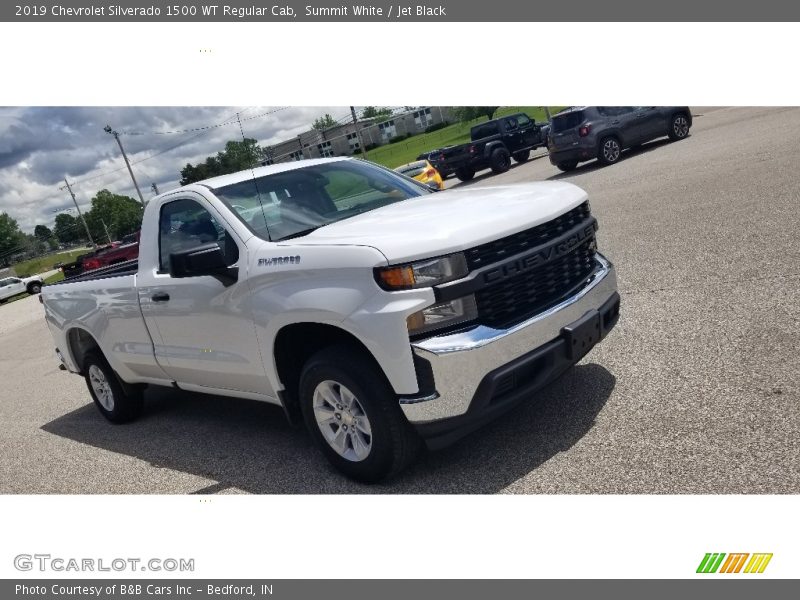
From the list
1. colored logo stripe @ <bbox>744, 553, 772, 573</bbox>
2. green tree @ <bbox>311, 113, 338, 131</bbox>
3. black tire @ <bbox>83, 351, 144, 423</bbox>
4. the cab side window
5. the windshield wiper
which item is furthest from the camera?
black tire @ <bbox>83, 351, 144, 423</bbox>

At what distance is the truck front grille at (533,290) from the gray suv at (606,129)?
43.3 ft

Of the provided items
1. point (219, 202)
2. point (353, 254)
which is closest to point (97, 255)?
point (219, 202)

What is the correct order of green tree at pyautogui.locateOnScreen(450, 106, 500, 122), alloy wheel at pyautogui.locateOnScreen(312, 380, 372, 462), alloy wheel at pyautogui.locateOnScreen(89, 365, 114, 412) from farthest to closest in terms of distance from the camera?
green tree at pyautogui.locateOnScreen(450, 106, 500, 122) < alloy wheel at pyautogui.locateOnScreen(89, 365, 114, 412) < alloy wheel at pyautogui.locateOnScreen(312, 380, 372, 462)

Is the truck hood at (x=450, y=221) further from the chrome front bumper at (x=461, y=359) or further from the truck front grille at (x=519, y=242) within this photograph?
the chrome front bumper at (x=461, y=359)

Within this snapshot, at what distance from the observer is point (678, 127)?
17.2m

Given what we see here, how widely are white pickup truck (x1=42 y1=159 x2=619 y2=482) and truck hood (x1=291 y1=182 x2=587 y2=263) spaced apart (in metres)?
0.01

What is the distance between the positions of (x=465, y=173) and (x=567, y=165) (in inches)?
291

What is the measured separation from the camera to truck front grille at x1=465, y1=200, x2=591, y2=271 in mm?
3451

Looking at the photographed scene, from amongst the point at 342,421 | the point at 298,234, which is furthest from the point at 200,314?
the point at 342,421

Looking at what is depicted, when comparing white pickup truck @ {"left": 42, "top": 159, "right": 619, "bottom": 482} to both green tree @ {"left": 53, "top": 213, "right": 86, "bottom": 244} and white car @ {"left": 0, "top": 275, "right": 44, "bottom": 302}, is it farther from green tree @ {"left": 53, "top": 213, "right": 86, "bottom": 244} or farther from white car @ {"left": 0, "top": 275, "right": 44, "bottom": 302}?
white car @ {"left": 0, "top": 275, "right": 44, "bottom": 302}

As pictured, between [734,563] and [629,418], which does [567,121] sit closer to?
[629,418]

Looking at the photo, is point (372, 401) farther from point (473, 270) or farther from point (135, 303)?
point (135, 303)

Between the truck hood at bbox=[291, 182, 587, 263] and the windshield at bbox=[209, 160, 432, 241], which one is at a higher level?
the windshield at bbox=[209, 160, 432, 241]

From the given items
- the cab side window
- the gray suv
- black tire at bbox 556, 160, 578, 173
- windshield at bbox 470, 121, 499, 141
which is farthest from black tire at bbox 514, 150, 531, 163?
the cab side window
